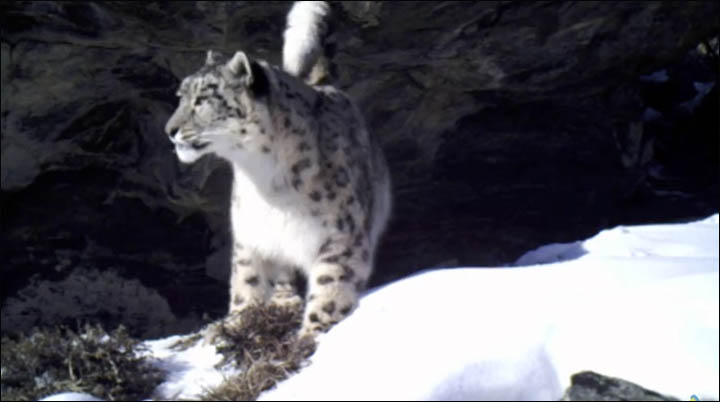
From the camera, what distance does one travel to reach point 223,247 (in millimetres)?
9680

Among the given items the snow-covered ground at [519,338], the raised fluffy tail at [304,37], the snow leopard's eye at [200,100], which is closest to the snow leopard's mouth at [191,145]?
the snow leopard's eye at [200,100]

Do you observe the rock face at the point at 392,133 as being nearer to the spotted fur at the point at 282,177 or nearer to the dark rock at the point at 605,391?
the spotted fur at the point at 282,177

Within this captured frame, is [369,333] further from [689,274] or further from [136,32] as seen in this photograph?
[136,32]

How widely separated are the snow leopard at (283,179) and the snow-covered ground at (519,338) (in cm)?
33

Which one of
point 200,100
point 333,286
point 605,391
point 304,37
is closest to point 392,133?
point 304,37

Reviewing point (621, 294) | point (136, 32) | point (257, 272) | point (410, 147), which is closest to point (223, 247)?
point (410, 147)

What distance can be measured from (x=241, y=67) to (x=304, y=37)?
56.0 inches

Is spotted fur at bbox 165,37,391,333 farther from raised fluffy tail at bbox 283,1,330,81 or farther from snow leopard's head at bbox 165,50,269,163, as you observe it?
raised fluffy tail at bbox 283,1,330,81

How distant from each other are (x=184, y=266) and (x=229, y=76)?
465 centimetres

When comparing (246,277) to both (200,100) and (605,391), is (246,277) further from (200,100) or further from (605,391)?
(605,391)

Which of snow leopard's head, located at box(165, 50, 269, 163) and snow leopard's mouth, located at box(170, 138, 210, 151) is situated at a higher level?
snow leopard's head, located at box(165, 50, 269, 163)

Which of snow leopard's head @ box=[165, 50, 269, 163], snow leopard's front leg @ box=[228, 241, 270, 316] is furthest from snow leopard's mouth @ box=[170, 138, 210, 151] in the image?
snow leopard's front leg @ box=[228, 241, 270, 316]

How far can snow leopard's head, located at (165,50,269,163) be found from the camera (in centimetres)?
538

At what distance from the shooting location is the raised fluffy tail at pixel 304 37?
674 cm
